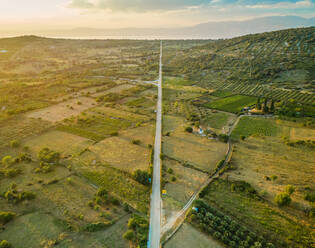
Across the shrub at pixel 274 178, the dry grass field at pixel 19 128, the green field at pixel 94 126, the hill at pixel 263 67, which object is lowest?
the dry grass field at pixel 19 128

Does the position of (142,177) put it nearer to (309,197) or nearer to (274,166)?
(274,166)

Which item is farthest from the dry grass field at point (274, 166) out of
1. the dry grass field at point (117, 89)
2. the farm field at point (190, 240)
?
the dry grass field at point (117, 89)

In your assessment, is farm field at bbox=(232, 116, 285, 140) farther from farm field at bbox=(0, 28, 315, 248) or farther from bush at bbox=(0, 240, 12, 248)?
bush at bbox=(0, 240, 12, 248)

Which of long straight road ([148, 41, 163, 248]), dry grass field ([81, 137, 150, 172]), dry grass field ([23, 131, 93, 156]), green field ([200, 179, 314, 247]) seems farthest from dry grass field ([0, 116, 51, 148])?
green field ([200, 179, 314, 247])

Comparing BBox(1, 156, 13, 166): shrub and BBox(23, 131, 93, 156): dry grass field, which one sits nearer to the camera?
BBox(1, 156, 13, 166): shrub

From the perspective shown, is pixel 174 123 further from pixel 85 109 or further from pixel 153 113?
pixel 85 109

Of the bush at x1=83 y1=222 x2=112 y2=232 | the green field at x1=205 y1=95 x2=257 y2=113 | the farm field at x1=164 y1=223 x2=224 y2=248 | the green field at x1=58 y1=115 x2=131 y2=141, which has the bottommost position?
the bush at x1=83 y1=222 x2=112 y2=232

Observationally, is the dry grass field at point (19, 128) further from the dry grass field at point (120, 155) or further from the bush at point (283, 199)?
the bush at point (283, 199)
